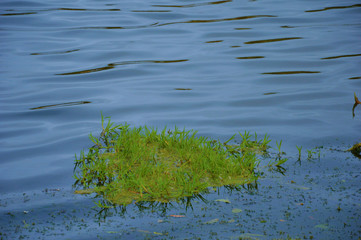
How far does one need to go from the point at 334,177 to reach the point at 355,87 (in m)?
3.00

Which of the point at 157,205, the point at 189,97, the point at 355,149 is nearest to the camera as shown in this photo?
the point at 157,205

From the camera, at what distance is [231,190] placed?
149 inches

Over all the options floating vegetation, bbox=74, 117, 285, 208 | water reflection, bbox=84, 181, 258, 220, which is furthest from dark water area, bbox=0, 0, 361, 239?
floating vegetation, bbox=74, 117, 285, 208

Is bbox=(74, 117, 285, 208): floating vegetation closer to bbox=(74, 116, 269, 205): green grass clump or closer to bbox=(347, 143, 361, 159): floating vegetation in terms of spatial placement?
bbox=(74, 116, 269, 205): green grass clump

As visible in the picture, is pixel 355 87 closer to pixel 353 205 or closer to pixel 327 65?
pixel 327 65

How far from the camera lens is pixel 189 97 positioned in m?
6.57

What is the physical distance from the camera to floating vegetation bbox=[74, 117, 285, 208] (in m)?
3.73

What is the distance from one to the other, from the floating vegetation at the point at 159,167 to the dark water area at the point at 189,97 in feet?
0.54

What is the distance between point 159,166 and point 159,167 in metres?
0.02

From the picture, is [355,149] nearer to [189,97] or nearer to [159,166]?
[159,166]

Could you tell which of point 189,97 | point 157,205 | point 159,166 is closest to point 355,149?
point 159,166

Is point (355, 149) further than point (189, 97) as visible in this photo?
No

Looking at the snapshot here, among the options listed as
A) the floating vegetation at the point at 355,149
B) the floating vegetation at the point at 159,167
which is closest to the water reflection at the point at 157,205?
the floating vegetation at the point at 159,167

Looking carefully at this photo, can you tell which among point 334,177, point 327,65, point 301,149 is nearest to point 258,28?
point 327,65
